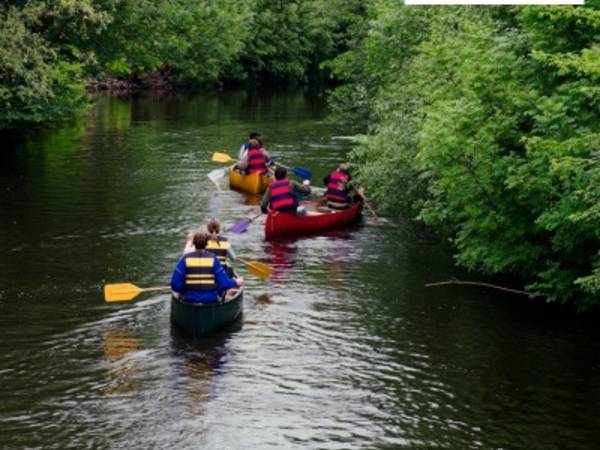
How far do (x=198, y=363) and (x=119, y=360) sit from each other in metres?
1.11

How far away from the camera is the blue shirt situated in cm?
1493

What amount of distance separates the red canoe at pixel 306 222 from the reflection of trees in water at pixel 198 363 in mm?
5993

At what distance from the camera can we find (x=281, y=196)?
73.0 ft

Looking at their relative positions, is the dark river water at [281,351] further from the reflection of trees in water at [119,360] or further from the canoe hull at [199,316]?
the canoe hull at [199,316]

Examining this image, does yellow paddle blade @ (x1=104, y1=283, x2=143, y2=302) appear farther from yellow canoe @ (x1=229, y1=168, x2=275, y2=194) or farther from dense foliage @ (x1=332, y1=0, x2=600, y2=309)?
yellow canoe @ (x1=229, y1=168, x2=275, y2=194)

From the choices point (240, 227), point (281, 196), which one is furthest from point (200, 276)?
point (281, 196)

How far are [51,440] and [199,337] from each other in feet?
13.0

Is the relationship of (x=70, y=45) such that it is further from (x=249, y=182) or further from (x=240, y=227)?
(x=240, y=227)

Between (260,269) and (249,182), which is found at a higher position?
(249,182)

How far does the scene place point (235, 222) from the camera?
23969 mm

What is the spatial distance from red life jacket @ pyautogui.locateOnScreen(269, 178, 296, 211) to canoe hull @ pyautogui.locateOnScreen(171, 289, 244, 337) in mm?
7057

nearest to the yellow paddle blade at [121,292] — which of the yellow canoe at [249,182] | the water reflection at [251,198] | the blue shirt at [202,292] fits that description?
the blue shirt at [202,292]

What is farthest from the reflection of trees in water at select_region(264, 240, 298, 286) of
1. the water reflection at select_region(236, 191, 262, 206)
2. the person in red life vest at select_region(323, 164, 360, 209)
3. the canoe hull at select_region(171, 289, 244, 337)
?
the water reflection at select_region(236, 191, 262, 206)

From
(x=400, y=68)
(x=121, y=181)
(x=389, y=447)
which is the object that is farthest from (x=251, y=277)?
(x=400, y=68)
